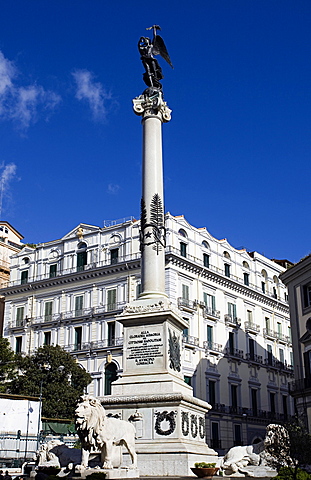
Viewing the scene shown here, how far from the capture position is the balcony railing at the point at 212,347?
169 feet

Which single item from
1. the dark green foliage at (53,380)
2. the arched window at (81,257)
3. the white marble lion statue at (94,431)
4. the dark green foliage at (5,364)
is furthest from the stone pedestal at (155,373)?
the arched window at (81,257)

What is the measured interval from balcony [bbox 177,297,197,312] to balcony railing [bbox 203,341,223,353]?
10.9 feet

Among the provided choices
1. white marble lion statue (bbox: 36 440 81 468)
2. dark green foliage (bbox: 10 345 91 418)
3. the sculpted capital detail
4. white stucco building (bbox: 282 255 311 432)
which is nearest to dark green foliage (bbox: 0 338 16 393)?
dark green foliage (bbox: 10 345 91 418)

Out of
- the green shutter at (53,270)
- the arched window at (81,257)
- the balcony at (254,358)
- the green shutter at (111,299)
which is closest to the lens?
the green shutter at (111,299)

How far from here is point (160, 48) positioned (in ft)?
84.7

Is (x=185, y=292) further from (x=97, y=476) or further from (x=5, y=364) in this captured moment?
(x=97, y=476)

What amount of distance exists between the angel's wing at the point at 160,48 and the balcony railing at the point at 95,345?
2820 centimetres

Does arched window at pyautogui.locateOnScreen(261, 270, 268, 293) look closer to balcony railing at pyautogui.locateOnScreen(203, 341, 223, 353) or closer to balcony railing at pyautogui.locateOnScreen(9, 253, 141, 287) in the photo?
balcony railing at pyautogui.locateOnScreen(203, 341, 223, 353)

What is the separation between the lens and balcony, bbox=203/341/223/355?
169 ft

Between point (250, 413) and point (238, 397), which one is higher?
point (238, 397)

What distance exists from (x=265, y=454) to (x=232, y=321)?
128 feet

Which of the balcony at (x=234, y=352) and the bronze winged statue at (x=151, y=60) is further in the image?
the balcony at (x=234, y=352)

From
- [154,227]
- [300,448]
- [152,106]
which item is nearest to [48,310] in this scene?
[152,106]

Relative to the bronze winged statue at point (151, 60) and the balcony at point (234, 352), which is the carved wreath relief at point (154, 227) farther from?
the balcony at point (234, 352)
